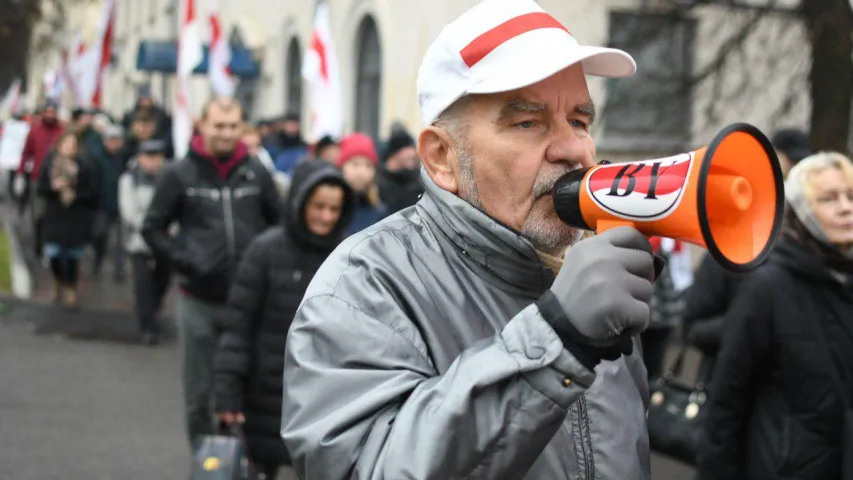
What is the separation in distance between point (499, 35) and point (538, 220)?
0.31 metres

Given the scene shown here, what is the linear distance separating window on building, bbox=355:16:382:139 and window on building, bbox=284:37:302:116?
239 centimetres

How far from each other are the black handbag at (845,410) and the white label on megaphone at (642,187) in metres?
2.18

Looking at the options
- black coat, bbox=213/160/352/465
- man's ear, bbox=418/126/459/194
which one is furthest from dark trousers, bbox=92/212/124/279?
man's ear, bbox=418/126/459/194

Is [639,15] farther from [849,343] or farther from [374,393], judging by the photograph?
[374,393]

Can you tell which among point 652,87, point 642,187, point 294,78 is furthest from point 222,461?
point 294,78

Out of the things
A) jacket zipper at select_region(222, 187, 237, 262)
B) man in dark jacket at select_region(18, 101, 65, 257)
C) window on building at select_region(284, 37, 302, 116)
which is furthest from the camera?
window on building at select_region(284, 37, 302, 116)

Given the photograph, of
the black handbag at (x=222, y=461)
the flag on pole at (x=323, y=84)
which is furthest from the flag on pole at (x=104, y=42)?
the black handbag at (x=222, y=461)

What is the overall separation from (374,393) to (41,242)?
13.8 metres

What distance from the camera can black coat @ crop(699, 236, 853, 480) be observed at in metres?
3.71

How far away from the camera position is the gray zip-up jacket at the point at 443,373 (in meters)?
1.67

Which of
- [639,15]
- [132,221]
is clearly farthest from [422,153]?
[639,15]

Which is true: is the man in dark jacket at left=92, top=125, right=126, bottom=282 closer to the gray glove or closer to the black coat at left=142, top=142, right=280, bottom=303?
the black coat at left=142, top=142, right=280, bottom=303

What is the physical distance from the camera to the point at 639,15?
12477 millimetres

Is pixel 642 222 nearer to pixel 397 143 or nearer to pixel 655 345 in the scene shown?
pixel 655 345
